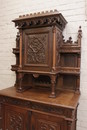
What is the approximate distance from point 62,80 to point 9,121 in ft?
2.97

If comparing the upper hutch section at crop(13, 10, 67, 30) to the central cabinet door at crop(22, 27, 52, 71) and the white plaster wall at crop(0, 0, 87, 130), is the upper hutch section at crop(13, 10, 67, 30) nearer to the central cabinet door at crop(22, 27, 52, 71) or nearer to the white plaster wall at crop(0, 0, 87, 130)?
the central cabinet door at crop(22, 27, 52, 71)

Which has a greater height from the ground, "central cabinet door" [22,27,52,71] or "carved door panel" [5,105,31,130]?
"central cabinet door" [22,27,52,71]

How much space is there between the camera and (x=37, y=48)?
5.44 feet

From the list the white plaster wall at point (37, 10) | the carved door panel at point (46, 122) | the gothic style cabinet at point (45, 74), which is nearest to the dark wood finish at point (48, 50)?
the gothic style cabinet at point (45, 74)

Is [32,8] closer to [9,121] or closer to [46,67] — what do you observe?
[46,67]

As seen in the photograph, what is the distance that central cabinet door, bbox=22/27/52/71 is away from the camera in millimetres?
1581

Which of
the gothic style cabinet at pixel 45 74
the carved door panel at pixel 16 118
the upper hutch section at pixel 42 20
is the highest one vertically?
the upper hutch section at pixel 42 20

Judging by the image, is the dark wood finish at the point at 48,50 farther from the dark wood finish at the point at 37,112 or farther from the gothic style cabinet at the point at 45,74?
the dark wood finish at the point at 37,112

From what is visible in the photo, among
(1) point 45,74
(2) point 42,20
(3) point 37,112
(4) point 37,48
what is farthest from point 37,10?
(3) point 37,112

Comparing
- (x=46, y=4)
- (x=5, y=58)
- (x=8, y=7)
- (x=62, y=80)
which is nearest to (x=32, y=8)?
(x=46, y=4)

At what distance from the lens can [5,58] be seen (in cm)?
241

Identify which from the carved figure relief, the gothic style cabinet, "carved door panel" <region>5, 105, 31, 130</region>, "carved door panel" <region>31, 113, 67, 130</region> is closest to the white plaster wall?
the gothic style cabinet

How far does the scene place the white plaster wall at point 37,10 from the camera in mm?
1786

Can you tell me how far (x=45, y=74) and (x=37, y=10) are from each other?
3.76 feet
